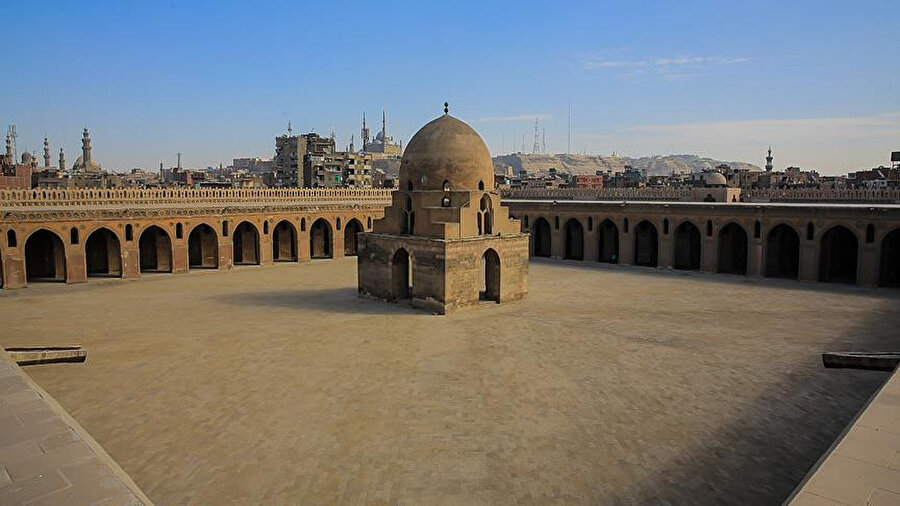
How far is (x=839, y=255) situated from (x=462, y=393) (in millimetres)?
23045

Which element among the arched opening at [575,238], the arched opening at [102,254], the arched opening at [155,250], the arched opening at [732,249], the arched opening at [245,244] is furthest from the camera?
the arched opening at [575,238]

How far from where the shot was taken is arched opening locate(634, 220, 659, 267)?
31.5 metres

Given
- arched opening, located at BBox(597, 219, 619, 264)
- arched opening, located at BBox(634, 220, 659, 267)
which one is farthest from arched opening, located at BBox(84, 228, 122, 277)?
arched opening, located at BBox(634, 220, 659, 267)

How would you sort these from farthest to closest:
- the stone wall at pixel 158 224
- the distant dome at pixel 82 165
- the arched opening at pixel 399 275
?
1. the distant dome at pixel 82 165
2. the stone wall at pixel 158 224
3. the arched opening at pixel 399 275

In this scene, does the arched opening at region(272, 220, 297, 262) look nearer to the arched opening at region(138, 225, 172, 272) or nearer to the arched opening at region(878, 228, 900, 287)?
the arched opening at region(138, 225, 172, 272)

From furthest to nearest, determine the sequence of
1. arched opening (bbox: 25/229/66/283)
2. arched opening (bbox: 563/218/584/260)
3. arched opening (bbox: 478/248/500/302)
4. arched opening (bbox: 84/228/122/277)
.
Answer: arched opening (bbox: 563/218/584/260)
arched opening (bbox: 84/228/122/277)
arched opening (bbox: 25/229/66/283)
arched opening (bbox: 478/248/500/302)

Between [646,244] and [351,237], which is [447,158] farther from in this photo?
[351,237]

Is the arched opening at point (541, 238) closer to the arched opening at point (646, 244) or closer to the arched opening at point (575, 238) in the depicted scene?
the arched opening at point (575, 238)

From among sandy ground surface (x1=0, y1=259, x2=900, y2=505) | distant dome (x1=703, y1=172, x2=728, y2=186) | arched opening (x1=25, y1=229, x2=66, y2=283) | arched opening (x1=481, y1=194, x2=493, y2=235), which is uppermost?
distant dome (x1=703, y1=172, x2=728, y2=186)

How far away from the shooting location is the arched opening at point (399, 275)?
20141 mm

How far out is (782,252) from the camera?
1113 inches

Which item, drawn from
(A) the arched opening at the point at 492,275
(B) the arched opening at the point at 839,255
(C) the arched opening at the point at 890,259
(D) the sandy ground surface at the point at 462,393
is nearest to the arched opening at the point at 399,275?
(D) the sandy ground surface at the point at 462,393

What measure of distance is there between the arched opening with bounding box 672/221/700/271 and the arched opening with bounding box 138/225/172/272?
24.0 m

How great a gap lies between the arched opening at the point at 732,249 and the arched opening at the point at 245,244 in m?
22.3
